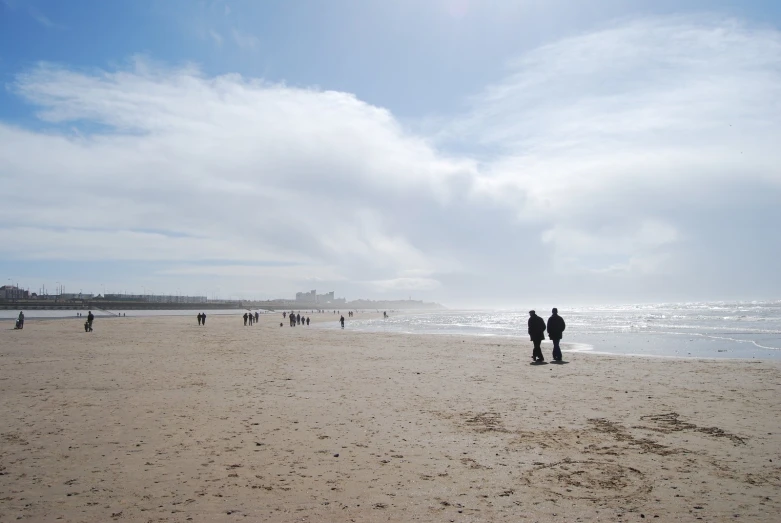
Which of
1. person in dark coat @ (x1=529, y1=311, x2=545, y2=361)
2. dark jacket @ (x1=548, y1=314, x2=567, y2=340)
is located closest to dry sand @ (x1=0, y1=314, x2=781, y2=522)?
person in dark coat @ (x1=529, y1=311, x2=545, y2=361)

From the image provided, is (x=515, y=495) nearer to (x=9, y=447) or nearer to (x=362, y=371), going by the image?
(x=9, y=447)

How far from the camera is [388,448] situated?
25.2 ft

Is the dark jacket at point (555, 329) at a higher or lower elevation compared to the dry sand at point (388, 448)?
higher

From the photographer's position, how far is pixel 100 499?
5.73 metres

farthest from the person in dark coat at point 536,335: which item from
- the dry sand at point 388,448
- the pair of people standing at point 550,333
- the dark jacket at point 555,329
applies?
the dry sand at point 388,448

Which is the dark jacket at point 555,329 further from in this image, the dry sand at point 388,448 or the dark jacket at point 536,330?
the dry sand at point 388,448

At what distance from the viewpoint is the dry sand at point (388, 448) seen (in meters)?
5.53

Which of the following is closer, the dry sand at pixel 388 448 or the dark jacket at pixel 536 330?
the dry sand at pixel 388 448

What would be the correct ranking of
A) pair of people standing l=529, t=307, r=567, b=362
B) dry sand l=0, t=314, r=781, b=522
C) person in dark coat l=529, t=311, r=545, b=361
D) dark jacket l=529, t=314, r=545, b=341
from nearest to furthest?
1. dry sand l=0, t=314, r=781, b=522
2. person in dark coat l=529, t=311, r=545, b=361
3. pair of people standing l=529, t=307, r=567, b=362
4. dark jacket l=529, t=314, r=545, b=341

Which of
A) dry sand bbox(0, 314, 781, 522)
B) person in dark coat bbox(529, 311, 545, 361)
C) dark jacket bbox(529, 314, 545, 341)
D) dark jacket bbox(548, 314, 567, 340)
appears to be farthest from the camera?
dark jacket bbox(548, 314, 567, 340)

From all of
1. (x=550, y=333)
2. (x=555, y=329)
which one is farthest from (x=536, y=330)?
(x=555, y=329)

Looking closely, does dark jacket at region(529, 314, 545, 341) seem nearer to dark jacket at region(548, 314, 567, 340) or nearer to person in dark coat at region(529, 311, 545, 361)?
person in dark coat at region(529, 311, 545, 361)

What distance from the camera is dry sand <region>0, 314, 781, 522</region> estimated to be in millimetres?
5531

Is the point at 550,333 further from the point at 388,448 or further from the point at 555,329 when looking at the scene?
the point at 388,448
